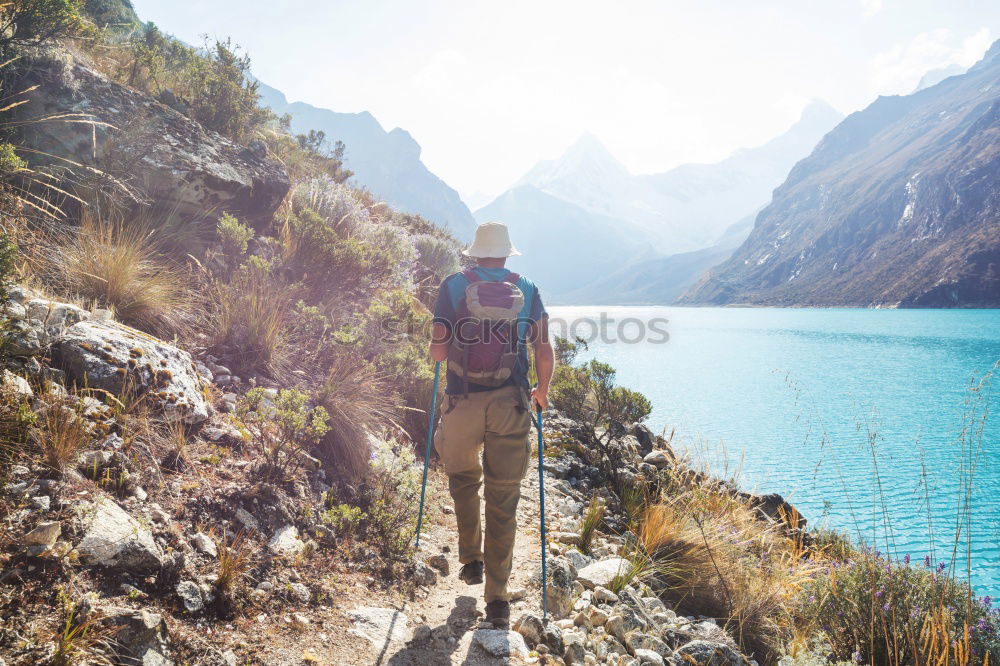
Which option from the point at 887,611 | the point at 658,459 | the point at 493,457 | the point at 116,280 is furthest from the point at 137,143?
the point at 887,611

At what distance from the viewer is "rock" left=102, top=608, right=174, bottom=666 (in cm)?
203

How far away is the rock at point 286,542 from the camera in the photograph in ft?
10.3

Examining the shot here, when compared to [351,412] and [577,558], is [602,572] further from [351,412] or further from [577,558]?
[351,412]

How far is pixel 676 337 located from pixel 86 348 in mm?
57350

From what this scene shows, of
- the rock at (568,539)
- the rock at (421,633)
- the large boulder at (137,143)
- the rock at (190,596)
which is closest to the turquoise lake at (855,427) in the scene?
the rock at (568,539)

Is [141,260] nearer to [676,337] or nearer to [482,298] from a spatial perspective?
[482,298]

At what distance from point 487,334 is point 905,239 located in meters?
180

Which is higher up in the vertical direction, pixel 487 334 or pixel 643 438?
pixel 487 334

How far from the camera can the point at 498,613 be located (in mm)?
3473

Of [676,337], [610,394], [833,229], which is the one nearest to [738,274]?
[833,229]

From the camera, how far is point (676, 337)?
182ft

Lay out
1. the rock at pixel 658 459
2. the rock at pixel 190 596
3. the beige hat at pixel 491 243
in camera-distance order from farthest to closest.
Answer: the rock at pixel 658 459, the beige hat at pixel 491 243, the rock at pixel 190 596

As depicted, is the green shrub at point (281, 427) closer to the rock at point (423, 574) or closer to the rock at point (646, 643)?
the rock at point (423, 574)

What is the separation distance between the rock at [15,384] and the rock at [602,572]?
165 inches
